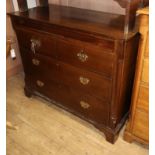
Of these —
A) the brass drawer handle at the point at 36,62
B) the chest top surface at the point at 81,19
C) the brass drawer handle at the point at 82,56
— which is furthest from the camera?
the brass drawer handle at the point at 36,62

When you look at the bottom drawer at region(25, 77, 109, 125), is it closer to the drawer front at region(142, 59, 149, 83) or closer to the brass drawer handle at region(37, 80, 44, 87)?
the brass drawer handle at region(37, 80, 44, 87)

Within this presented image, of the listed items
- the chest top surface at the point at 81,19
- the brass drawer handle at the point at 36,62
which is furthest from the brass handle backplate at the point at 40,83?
the chest top surface at the point at 81,19

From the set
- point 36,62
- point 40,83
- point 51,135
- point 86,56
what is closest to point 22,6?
point 36,62

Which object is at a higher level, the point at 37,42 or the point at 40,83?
the point at 37,42

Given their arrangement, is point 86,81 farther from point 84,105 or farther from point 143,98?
point 143,98

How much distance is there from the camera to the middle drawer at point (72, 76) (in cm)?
150

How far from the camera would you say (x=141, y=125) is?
154cm

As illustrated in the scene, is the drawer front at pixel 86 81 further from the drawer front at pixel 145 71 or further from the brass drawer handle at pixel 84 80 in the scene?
the drawer front at pixel 145 71

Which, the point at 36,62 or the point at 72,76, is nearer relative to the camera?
the point at 72,76

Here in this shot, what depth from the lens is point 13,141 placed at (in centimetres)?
175

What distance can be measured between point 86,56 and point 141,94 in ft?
1.59

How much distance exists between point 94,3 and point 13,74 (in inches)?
58.7

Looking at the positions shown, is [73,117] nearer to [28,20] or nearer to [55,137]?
[55,137]

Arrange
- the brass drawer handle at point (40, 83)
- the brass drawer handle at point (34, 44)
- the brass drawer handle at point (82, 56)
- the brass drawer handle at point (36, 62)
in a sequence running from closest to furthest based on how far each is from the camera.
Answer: the brass drawer handle at point (82, 56)
the brass drawer handle at point (34, 44)
the brass drawer handle at point (36, 62)
the brass drawer handle at point (40, 83)
